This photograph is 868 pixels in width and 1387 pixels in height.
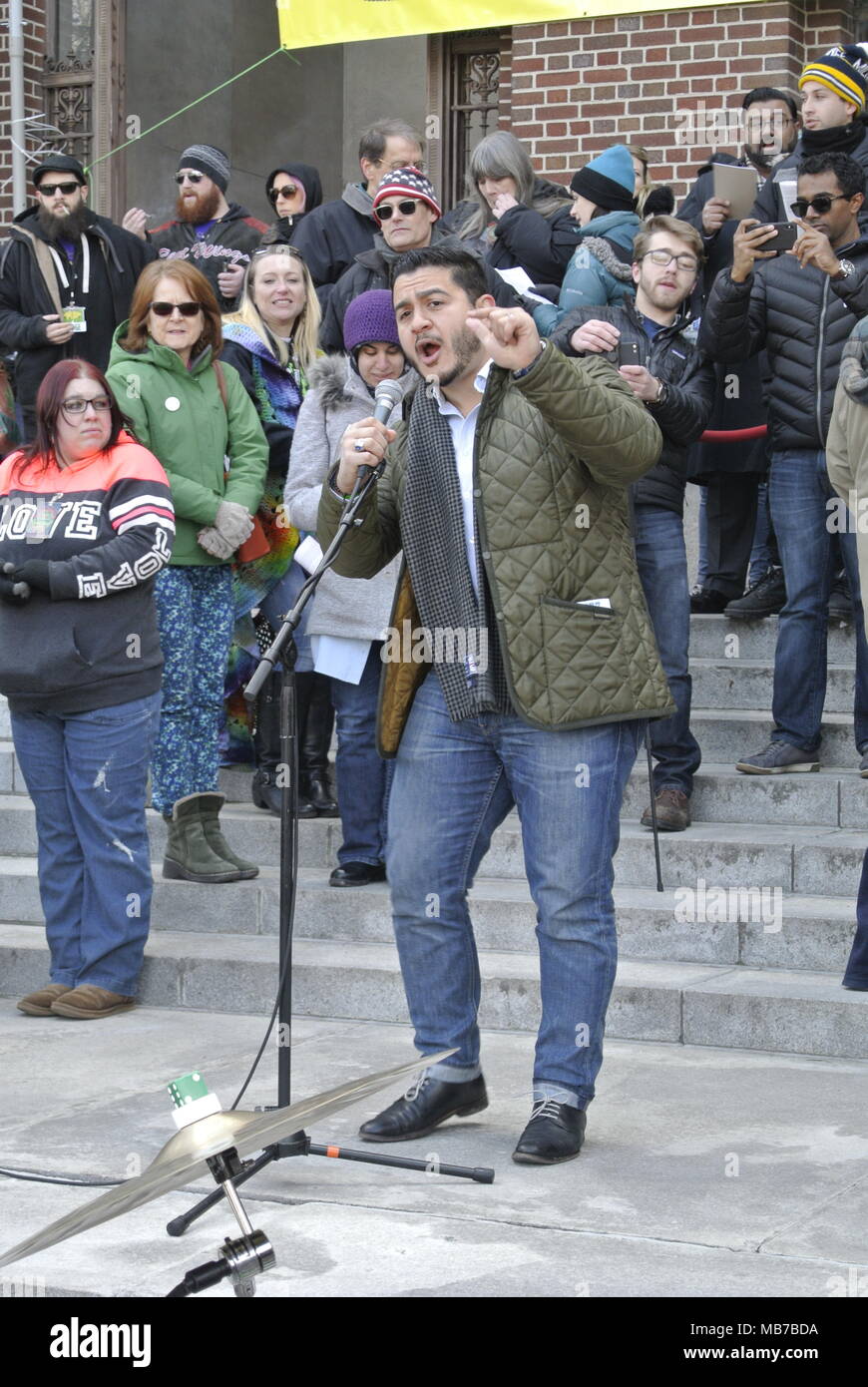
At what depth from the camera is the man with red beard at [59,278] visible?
28.7ft

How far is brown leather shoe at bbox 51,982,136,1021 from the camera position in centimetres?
621

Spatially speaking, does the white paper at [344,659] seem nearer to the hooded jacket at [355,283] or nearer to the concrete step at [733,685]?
the hooded jacket at [355,283]

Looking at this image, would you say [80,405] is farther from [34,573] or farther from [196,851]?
[196,851]

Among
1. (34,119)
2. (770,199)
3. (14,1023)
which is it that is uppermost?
(34,119)

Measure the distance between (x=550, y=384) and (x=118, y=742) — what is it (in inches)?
98.7

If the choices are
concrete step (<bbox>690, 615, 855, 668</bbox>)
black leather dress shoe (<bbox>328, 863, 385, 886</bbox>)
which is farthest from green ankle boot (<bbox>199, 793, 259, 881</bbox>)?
concrete step (<bbox>690, 615, 855, 668</bbox>)

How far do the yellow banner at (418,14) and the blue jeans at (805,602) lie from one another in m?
3.83

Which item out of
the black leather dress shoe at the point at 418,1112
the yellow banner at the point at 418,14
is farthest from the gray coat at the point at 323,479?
the yellow banner at the point at 418,14

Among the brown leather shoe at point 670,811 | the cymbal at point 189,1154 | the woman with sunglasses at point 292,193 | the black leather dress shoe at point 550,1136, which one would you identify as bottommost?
the black leather dress shoe at point 550,1136

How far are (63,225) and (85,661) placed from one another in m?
3.60

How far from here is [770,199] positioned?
306 inches

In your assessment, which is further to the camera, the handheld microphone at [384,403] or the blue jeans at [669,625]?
the blue jeans at [669,625]
